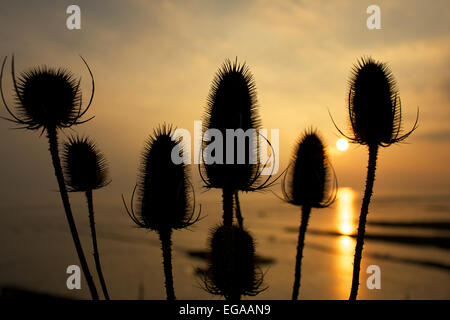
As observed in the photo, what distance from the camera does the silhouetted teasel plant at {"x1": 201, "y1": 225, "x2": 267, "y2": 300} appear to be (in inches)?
276

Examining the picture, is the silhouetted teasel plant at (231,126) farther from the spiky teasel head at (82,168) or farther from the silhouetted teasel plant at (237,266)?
the spiky teasel head at (82,168)

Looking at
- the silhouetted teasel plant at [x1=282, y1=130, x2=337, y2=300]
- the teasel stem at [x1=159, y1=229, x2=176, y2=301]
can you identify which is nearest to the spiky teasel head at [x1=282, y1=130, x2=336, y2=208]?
the silhouetted teasel plant at [x1=282, y1=130, x2=337, y2=300]

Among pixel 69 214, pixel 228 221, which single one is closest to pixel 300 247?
pixel 228 221

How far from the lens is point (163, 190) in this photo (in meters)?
6.71

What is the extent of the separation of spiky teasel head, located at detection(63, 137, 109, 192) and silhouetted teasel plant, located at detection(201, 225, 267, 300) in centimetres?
298

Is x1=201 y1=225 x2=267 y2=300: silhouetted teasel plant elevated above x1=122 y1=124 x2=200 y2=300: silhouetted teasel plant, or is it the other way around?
A: x1=122 y1=124 x2=200 y2=300: silhouetted teasel plant

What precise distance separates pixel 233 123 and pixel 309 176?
3645mm

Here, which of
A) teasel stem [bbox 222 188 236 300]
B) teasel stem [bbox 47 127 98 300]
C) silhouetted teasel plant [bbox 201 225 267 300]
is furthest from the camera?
silhouetted teasel plant [bbox 201 225 267 300]

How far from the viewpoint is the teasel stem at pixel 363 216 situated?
598cm

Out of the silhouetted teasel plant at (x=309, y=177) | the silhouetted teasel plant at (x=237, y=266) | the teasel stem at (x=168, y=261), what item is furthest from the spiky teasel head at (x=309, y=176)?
the teasel stem at (x=168, y=261)

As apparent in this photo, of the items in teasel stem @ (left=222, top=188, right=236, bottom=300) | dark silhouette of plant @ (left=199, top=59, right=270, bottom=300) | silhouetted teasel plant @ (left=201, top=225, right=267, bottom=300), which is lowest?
silhouetted teasel plant @ (left=201, top=225, right=267, bottom=300)

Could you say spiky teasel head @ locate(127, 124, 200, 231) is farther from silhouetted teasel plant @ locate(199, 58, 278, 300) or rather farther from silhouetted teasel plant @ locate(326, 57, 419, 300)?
silhouetted teasel plant @ locate(326, 57, 419, 300)
